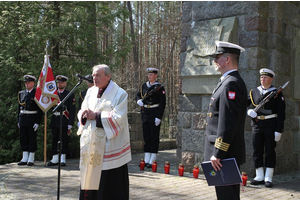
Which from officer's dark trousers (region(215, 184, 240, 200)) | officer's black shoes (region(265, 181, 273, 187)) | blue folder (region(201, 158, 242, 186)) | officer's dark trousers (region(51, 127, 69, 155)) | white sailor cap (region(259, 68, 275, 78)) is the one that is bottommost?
officer's black shoes (region(265, 181, 273, 187))

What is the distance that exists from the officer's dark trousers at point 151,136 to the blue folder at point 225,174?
4717 millimetres

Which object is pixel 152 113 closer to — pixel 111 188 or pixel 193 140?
pixel 193 140

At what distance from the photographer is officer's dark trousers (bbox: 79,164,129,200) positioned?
4.04 meters

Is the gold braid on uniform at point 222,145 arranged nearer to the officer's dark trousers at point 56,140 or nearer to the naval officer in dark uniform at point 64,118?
the naval officer in dark uniform at point 64,118

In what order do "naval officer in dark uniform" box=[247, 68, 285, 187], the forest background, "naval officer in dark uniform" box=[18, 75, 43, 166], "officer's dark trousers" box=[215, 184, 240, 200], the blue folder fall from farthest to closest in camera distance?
1. the forest background
2. "naval officer in dark uniform" box=[18, 75, 43, 166]
3. "naval officer in dark uniform" box=[247, 68, 285, 187]
4. "officer's dark trousers" box=[215, 184, 240, 200]
5. the blue folder

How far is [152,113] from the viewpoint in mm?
8141

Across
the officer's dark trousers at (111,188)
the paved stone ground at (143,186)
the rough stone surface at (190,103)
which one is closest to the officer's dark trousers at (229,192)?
the officer's dark trousers at (111,188)

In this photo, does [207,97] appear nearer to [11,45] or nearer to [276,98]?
[276,98]

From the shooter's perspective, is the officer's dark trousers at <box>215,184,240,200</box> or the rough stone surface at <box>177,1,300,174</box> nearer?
the officer's dark trousers at <box>215,184,240,200</box>

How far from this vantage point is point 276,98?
6.21 meters

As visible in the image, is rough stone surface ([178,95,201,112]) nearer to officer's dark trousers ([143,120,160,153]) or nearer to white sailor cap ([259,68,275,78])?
officer's dark trousers ([143,120,160,153])

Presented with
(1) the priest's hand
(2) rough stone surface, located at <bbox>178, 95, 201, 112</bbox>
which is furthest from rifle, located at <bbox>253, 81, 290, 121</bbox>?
(1) the priest's hand

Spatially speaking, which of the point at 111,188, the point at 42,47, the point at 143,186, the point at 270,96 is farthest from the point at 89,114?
the point at 42,47

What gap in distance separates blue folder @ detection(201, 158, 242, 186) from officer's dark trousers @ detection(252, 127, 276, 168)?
125 inches
